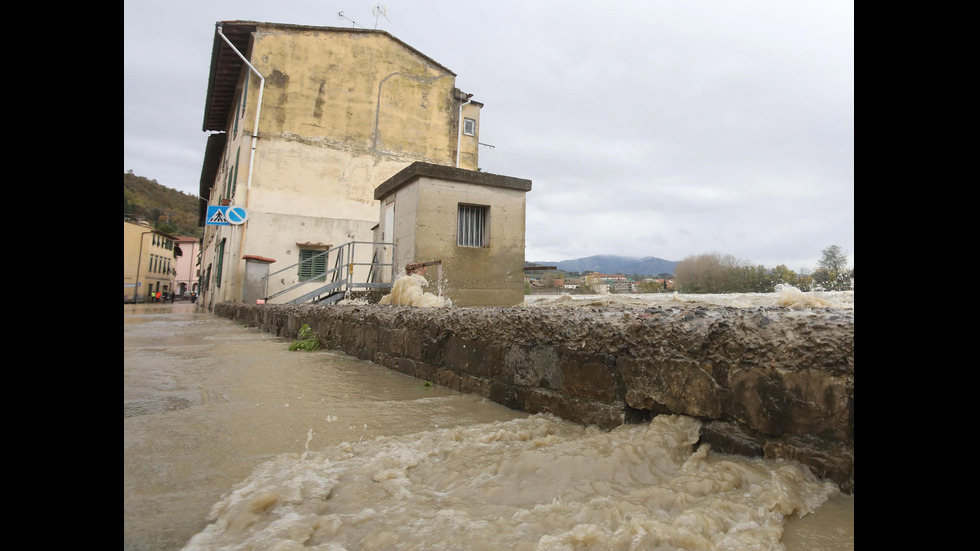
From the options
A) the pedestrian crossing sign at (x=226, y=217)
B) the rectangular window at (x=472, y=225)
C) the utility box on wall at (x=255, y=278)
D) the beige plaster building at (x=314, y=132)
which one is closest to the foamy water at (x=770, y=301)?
the rectangular window at (x=472, y=225)

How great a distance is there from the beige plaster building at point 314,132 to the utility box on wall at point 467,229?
7669mm

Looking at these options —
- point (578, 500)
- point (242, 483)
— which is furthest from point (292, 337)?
point (578, 500)

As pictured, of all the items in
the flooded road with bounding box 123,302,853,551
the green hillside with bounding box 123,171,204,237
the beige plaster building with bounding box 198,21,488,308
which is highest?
the green hillside with bounding box 123,171,204,237

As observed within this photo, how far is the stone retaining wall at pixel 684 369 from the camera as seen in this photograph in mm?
1758

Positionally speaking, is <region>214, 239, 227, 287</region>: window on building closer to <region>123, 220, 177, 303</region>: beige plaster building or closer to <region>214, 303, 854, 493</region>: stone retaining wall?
<region>214, 303, 854, 493</region>: stone retaining wall

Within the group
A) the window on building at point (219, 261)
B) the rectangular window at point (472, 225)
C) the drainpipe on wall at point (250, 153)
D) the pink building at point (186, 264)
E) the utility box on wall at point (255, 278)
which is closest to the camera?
the rectangular window at point (472, 225)

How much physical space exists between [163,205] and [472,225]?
7977 cm

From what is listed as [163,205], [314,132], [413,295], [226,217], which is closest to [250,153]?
[314,132]

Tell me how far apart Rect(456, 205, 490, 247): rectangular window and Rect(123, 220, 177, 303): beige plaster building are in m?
40.2

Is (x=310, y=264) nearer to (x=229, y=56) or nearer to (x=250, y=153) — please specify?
(x=250, y=153)

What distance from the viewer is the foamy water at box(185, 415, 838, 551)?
4.99ft

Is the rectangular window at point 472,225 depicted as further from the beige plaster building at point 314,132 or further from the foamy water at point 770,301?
the beige plaster building at point 314,132

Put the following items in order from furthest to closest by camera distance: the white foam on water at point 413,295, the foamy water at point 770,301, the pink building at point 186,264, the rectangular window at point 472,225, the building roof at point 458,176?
the pink building at point 186,264, the rectangular window at point 472,225, the building roof at point 458,176, the white foam on water at point 413,295, the foamy water at point 770,301

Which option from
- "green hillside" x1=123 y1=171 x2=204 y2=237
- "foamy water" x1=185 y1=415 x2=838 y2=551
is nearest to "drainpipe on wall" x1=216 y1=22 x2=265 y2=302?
"foamy water" x1=185 y1=415 x2=838 y2=551
